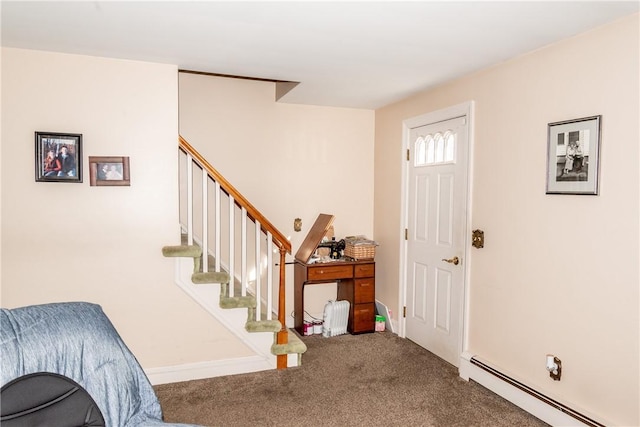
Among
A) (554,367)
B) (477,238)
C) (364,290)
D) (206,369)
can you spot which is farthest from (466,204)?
(206,369)

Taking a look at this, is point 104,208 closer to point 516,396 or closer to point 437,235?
point 437,235

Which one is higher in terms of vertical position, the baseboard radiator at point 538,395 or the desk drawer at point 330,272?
the desk drawer at point 330,272

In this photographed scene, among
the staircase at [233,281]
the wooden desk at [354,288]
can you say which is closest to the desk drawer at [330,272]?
the wooden desk at [354,288]

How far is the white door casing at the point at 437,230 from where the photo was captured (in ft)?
11.7

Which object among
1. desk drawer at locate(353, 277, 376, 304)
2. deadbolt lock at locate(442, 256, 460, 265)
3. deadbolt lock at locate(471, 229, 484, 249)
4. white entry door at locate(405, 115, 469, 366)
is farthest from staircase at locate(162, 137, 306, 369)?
deadbolt lock at locate(471, 229, 484, 249)

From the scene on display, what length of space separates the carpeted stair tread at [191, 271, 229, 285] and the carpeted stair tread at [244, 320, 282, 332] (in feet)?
1.38

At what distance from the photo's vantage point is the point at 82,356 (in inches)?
64.6

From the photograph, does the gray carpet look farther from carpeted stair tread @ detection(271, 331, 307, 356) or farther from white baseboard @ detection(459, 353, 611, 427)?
carpeted stair tread @ detection(271, 331, 307, 356)

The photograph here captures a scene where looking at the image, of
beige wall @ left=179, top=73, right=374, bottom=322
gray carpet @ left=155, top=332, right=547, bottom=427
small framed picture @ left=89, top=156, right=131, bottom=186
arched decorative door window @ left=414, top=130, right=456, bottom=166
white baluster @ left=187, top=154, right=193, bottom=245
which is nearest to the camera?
gray carpet @ left=155, top=332, right=547, bottom=427

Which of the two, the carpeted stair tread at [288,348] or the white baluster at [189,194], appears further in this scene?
the carpeted stair tread at [288,348]

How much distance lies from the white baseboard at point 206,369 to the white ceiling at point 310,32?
2.34 metres

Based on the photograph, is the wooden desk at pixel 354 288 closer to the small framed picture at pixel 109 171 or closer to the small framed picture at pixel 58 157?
the small framed picture at pixel 109 171

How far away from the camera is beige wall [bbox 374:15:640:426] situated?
7.61ft

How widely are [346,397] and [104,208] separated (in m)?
2.23
